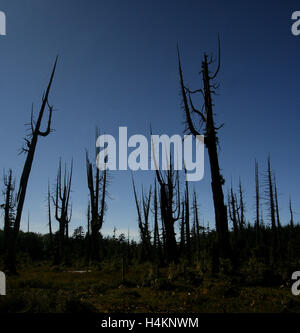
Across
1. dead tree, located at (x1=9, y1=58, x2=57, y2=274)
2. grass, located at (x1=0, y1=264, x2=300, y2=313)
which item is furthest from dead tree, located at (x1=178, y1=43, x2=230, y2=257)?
dead tree, located at (x1=9, y1=58, x2=57, y2=274)

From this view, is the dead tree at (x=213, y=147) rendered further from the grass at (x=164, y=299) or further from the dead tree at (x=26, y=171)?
the dead tree at (x=26, y=171)

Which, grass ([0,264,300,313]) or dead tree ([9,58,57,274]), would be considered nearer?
grass ([0,264,300,313])

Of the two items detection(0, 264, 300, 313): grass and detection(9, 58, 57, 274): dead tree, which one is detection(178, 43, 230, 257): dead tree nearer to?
detection(0, 264, 300, 313): grass

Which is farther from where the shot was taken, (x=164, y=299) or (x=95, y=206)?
(x=95, y=206)

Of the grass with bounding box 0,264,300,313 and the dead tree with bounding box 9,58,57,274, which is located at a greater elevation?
the dead tree with bounding box 9,58,57,274

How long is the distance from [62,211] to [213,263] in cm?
2272

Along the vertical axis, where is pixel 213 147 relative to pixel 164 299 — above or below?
above

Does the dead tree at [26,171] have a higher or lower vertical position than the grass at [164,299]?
higher

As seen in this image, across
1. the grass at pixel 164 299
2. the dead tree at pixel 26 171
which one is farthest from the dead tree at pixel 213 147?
the dead tree at pixel 26 171

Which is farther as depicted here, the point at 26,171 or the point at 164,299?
the point at 26,171

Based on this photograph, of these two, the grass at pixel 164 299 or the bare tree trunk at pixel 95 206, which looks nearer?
the grass at pixel 164 299

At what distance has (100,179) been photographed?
2805 cm
